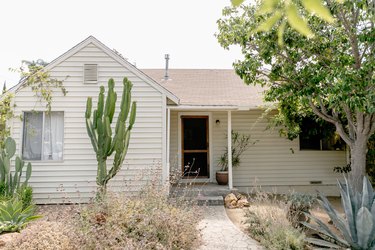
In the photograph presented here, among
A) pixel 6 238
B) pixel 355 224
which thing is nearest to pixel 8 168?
pixel 6 238

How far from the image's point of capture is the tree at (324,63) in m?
5.71

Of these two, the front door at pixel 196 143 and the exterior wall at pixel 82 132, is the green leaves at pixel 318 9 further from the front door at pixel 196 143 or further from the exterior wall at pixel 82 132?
the front door at pixel 196 143

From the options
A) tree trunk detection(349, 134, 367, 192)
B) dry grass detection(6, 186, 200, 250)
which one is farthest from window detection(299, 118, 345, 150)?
dry grass detection(6, 186, 200, 250)

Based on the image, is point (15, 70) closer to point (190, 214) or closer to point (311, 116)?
point (190, 214)

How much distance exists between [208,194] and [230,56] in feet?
14.5

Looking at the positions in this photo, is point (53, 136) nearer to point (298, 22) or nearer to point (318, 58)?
point (318, 58)

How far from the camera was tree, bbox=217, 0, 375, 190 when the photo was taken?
5715mm

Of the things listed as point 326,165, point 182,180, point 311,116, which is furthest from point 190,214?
point 326,165

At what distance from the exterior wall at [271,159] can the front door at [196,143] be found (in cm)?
33

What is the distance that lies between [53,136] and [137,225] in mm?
5626

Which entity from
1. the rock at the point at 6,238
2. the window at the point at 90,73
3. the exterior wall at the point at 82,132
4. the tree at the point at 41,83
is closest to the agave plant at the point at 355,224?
the rock at the point at 6,238

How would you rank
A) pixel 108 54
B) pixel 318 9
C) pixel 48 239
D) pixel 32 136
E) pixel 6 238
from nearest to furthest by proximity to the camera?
pixel 318 9 → pixel 48 239 → pixel 6 238 → pixel 32 136 → pixel 108 54

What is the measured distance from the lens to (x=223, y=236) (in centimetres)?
566

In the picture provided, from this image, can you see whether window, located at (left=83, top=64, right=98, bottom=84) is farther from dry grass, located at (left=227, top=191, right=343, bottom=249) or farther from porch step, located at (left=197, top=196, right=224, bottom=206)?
dry grass, located at (left=227, top=191, right=343, bottom=249)
